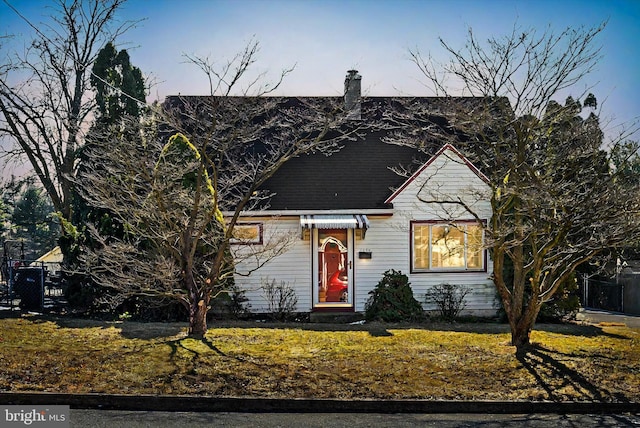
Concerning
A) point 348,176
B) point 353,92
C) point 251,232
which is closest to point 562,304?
point 348,176

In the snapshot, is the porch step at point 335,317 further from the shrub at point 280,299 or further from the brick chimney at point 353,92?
the brick chimney at point 353,92

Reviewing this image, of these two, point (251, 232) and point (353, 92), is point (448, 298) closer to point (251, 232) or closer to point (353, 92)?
point (251, 232)

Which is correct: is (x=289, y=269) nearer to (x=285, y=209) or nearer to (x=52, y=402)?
(x=285, y=209)

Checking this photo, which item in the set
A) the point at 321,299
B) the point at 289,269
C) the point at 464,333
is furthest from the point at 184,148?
the point at 464,333

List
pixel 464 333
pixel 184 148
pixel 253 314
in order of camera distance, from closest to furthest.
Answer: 1. pixel 464 333
2. pixel 184 148
3. pixel 253 314

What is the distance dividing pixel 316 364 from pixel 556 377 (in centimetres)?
376

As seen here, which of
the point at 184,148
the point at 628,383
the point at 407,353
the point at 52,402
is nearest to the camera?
the point at 52,402

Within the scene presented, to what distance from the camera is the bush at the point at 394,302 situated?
54.4 ft

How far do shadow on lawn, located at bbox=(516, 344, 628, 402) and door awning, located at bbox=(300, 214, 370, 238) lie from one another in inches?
262

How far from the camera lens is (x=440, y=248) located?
17938 millimetres

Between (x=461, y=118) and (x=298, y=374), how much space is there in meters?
5.91

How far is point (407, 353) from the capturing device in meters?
11.2

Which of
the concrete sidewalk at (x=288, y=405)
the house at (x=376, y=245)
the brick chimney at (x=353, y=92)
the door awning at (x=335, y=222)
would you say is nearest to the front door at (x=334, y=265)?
the house at (x=376, y=245)

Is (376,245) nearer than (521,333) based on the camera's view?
No
